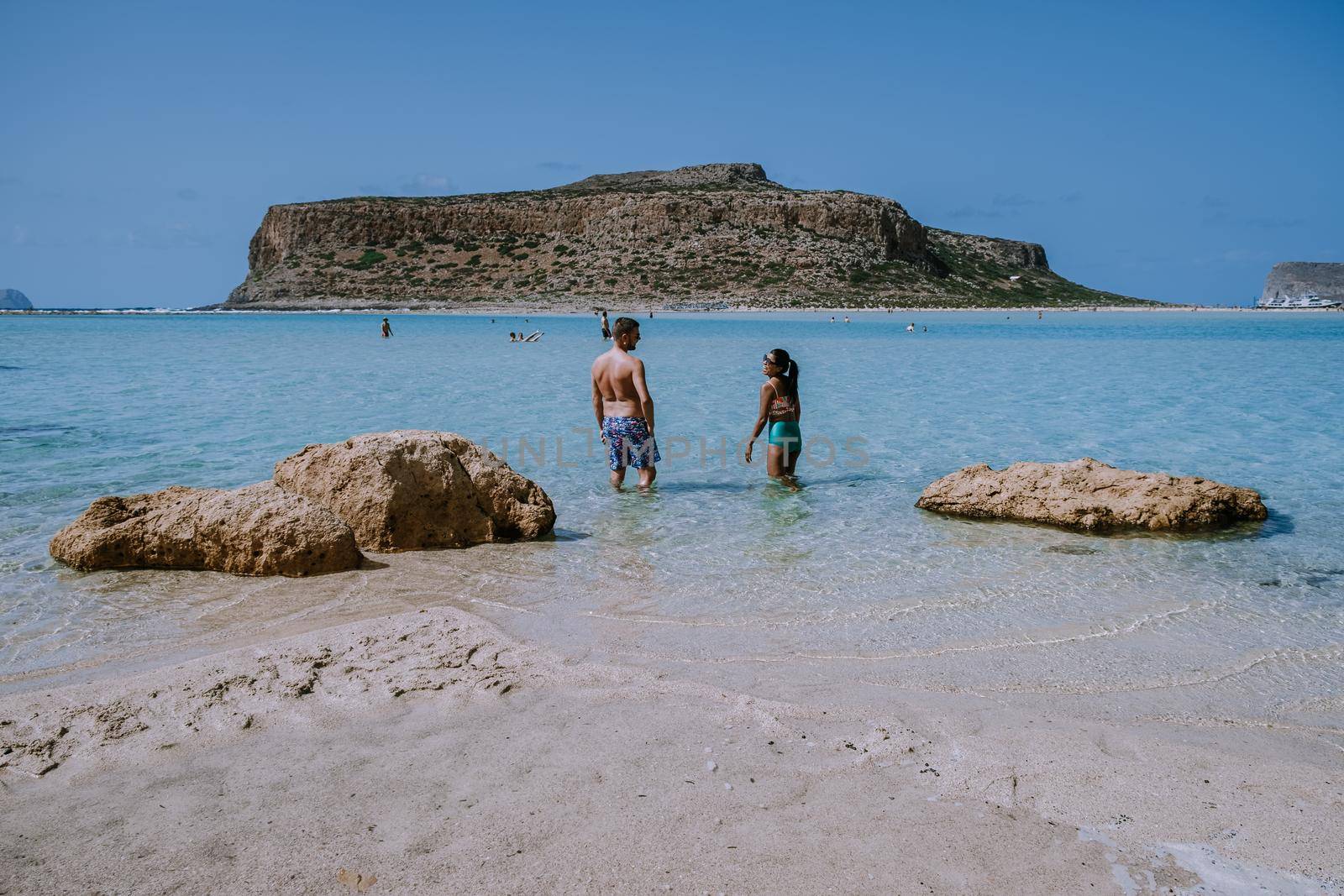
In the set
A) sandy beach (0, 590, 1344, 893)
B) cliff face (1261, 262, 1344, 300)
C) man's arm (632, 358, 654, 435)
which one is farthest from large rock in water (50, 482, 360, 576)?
cliff face (1261, 262, 1344, 300)

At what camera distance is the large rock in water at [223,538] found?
5250 mm

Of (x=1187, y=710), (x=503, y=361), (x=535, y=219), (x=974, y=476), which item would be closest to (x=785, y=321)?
(x=503, y=361)

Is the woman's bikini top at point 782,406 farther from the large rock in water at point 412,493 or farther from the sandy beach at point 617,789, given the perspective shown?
the sandy beach at point 617,789

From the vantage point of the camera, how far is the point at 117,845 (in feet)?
7.79

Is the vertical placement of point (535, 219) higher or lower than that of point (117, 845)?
higher

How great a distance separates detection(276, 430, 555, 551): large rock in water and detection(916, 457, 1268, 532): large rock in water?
3358 mm

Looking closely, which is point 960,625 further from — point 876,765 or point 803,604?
point 876,765

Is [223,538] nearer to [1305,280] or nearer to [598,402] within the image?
[598,402]

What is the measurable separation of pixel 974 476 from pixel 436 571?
4324 mm

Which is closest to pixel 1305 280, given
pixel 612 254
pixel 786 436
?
pixel 612 254

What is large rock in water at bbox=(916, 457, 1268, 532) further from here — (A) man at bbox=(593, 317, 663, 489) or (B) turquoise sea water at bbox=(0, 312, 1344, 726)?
(A) man at bbox=(593, 317, 663, 489)

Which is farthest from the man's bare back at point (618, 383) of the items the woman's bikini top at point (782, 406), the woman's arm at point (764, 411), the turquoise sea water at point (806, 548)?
the woman's bikini top at point (782, 406)

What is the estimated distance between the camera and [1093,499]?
6582 millimetres

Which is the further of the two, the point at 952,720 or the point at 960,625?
the point at 960,625
